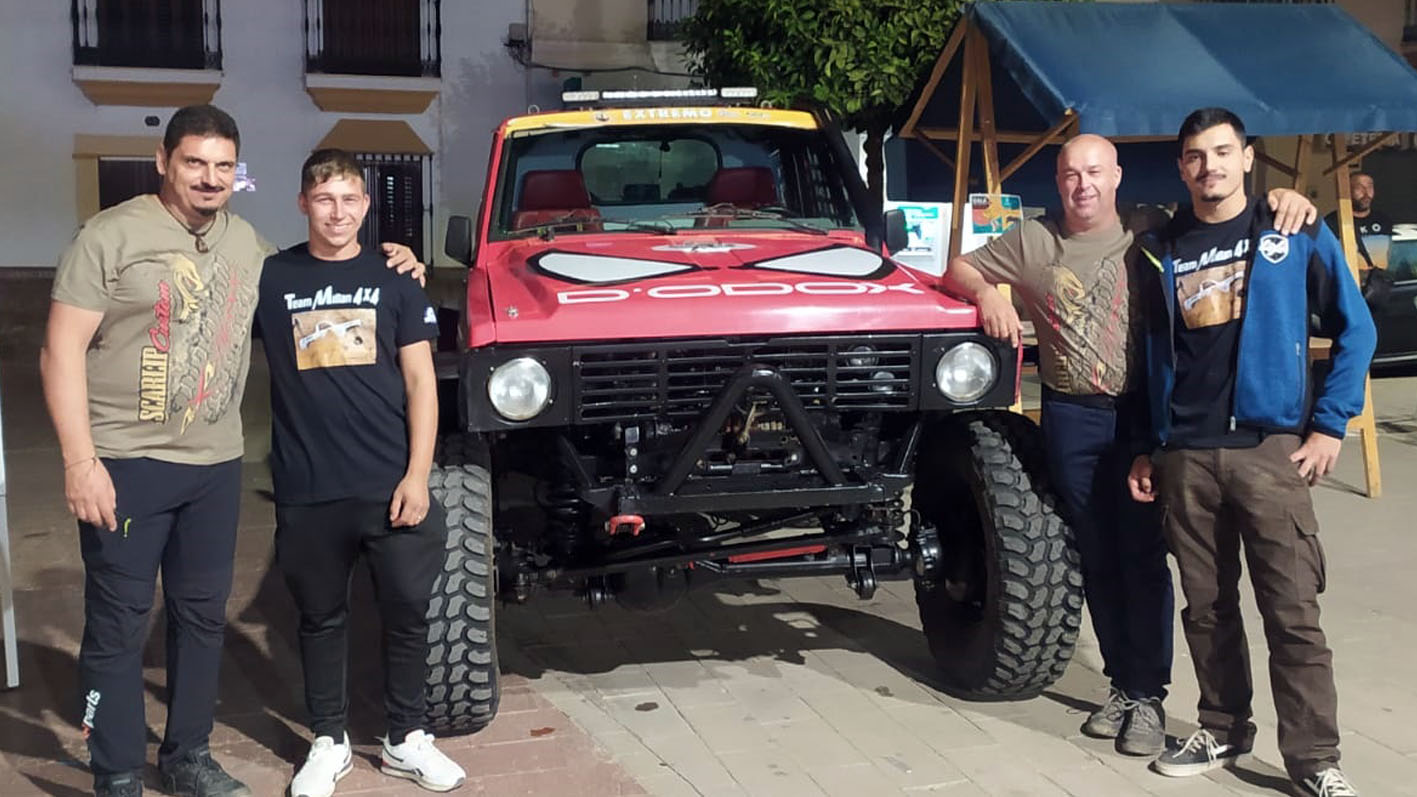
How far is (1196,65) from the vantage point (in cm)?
654

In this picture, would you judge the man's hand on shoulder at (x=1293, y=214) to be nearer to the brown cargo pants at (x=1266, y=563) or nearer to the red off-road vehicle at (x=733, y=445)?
the brown cargo pants at (x=1266, y=563)

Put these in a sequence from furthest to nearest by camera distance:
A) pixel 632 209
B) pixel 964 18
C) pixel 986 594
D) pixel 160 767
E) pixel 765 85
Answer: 1. pixel 765 85
2. pixel 964 18
3. pixel 632 209
4. pixel 986 594
5. pixel 160 767

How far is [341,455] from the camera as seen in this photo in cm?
352

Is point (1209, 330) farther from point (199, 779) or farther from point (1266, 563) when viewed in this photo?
point (199, 779)

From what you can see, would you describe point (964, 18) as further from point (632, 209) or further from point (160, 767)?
point (160, 767)

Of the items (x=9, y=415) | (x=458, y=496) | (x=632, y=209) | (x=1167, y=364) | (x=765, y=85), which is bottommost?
(x=9, y=415)

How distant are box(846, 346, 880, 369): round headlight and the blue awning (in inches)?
98.4

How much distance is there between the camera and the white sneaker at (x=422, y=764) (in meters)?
3.73

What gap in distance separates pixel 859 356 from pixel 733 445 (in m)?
0.45

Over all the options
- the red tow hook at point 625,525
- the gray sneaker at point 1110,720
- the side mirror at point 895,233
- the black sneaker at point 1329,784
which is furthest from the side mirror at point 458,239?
the black sneaker at point 1329,784

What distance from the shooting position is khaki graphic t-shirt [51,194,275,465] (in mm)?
3299

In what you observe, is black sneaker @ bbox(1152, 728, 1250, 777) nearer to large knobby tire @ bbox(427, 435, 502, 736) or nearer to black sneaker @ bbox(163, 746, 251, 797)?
large knobby tire @ bbox(427, 435, 502, 736)

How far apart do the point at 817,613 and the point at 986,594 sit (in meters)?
1.22

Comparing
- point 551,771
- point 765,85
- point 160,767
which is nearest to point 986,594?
point 551,771
